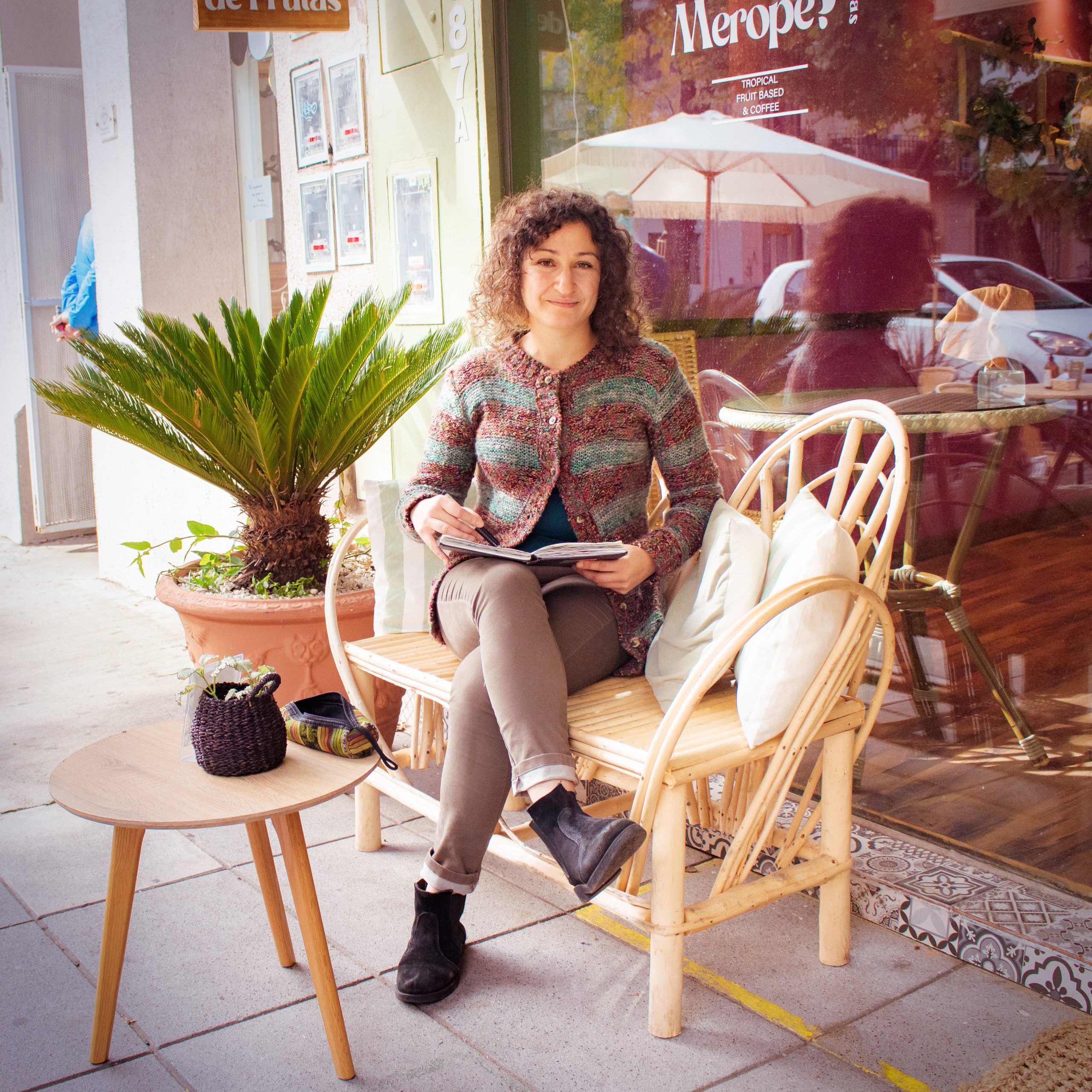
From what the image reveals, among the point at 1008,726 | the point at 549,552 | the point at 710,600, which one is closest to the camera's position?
the point at 549,552

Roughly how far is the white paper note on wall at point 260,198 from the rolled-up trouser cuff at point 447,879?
377 centimetres

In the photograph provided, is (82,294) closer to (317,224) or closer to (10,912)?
(317,224)

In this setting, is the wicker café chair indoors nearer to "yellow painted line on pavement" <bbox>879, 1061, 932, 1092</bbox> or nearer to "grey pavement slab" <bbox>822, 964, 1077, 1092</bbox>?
"grey pavement slab" <bbox>822, 964, 1077, 1092</bbox>

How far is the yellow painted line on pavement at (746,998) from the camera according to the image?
199 centimetres

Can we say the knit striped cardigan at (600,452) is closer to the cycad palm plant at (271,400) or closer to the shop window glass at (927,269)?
the shop window glass at (927,269)

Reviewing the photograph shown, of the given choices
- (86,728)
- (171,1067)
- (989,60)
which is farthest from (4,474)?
(989,60)

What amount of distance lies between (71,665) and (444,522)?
2.72 m

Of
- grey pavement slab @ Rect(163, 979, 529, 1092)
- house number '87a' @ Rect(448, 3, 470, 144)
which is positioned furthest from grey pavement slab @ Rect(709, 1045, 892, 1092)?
house number '87a' @ Rect(448, 3, 470, 144)

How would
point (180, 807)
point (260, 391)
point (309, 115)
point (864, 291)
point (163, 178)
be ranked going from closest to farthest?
1. point (180, 807)
2. point (864, 291)
3. point (260, 391)
4. point (309, 115)
5. point (163, 178)

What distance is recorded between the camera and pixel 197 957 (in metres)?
2.40

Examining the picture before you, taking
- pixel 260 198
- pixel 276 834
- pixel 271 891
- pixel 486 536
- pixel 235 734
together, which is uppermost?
pixel 260 198

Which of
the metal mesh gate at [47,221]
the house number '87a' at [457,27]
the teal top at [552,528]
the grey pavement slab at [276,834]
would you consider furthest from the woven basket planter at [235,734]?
the metal mesh gate at [47,221]

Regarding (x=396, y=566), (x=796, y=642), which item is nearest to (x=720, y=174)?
(x=396, y=566)

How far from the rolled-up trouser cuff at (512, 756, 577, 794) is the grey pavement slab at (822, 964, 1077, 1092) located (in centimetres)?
67
